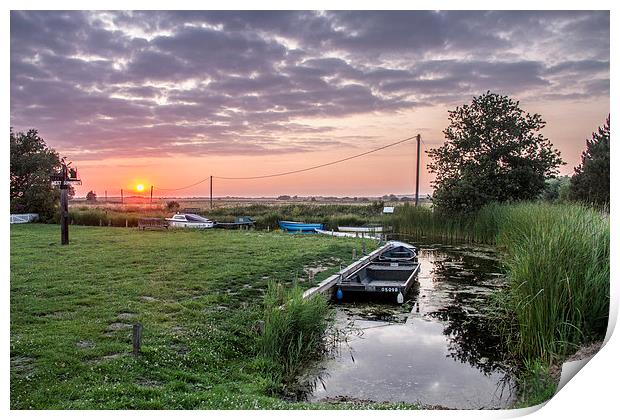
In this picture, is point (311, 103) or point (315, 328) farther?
point (311, 103)

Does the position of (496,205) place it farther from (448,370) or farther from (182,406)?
(182,406)

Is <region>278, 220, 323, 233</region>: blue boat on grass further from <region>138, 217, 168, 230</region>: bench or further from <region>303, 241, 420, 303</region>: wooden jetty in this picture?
<region>303, 241, 420, 303</region>: wooden jetty

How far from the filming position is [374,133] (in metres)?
8.09

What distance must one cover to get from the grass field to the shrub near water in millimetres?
116

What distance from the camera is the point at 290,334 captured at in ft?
16.3

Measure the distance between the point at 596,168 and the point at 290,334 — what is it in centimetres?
554

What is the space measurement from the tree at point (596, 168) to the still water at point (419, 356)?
84.3 inches

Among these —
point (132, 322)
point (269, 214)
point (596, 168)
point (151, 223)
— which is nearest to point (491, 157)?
point (269, 214)

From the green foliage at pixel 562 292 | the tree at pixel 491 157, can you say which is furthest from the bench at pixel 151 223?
the green foliage at pixel 562 292

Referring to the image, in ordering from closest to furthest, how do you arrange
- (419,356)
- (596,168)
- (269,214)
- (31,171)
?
(419,356) < (31,171) < (596,168) < (269,214)

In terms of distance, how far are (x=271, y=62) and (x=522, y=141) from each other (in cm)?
1164

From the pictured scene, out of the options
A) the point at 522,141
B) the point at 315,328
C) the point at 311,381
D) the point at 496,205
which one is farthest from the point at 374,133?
the point at 522,141

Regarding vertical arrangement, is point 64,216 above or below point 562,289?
above

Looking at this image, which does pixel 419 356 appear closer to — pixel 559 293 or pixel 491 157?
pixel 559 293
